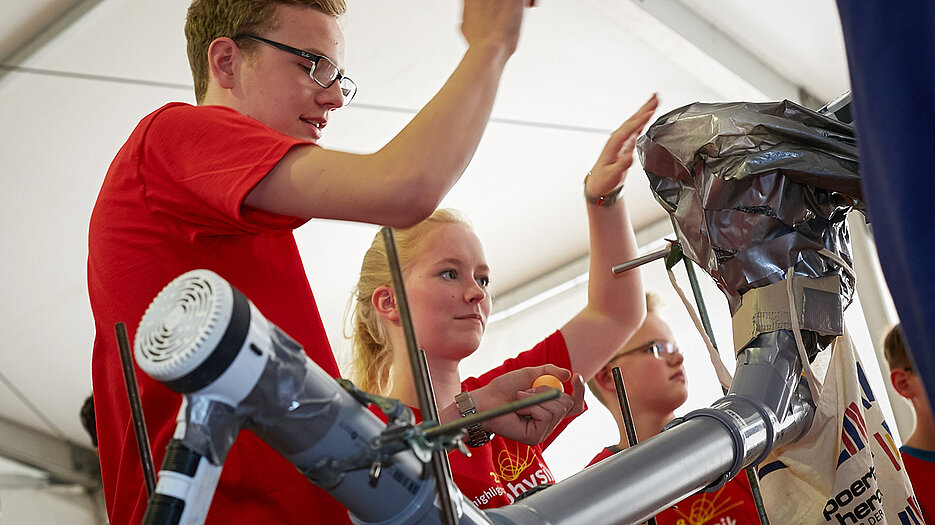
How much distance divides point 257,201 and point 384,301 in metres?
0.78

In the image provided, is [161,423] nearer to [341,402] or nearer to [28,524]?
[341,402]

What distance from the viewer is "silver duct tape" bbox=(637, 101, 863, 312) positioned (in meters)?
0.80

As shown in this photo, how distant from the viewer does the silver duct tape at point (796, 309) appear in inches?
31.3

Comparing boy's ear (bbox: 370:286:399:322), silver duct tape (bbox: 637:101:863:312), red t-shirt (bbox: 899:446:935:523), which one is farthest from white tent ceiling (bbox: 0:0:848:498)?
silver duct tape (bbox: 637:101:863:312)

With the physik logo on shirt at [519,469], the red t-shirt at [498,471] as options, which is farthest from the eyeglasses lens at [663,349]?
the physik logo on shirt at [519,469]

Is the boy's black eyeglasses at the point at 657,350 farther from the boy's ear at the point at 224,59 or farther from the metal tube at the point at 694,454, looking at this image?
the boy's ear at the point at 224,59

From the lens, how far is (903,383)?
2.14 m

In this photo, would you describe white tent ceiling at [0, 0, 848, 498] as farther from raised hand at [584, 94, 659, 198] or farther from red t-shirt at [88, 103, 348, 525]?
red t-shirt at [88, 103, 348, 525]

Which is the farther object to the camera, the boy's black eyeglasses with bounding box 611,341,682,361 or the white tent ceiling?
the white tent ceiling

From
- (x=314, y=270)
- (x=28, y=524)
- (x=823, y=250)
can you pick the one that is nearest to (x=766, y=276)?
(x=823, y=250)

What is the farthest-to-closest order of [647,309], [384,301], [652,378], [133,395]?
1. [647,309]
2. [652,378]
3. [384,301]
4. [133,395]

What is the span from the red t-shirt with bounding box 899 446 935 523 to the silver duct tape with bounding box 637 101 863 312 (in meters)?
1.06

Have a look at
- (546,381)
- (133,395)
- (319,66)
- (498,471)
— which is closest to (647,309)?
(498,471)

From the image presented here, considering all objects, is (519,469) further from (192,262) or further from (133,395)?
(133,395)
